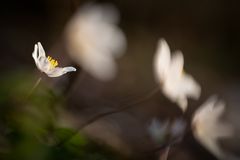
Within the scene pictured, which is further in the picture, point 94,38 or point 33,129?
point 94,38

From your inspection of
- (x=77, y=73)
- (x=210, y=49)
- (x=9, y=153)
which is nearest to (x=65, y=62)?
(x=77, y=73)

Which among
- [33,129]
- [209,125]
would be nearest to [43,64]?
[33,129]

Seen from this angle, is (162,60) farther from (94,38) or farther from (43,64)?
(43,64)

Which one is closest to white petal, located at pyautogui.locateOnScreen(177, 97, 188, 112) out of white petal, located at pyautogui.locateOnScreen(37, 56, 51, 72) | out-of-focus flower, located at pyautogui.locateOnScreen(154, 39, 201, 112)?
out-of-focus flower, located at pyautogui.locateOnScreen(154, 39, 201, 112)

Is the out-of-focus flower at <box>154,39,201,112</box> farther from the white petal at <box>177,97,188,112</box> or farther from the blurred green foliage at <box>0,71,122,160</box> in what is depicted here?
the blurred green foliage at <box>0,71,122,160</box>

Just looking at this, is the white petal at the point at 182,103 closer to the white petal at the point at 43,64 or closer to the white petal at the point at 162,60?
the white petal at the point at 162,60

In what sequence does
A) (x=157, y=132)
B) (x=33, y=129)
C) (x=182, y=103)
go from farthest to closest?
(x=157, y=132)
(x=182, y=103)
(x=33, y=129)

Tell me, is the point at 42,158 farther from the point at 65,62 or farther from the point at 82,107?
the point at 82,107

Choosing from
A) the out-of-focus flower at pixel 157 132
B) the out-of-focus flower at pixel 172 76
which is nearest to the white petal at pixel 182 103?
the out-of-focus flower at pixel 172 76
